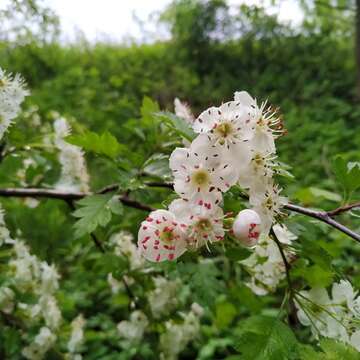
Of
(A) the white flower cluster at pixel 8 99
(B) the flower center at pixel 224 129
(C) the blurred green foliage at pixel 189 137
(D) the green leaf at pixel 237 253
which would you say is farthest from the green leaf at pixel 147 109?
(B) the flower center at pixel 224 129

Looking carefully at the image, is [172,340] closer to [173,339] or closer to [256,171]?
[173,339]

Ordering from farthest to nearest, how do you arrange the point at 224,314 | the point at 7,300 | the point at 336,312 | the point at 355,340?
the point at 224,314 < the point at 7,300 < the point at 336,312 < the point at 355,340

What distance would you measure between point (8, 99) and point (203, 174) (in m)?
0.47

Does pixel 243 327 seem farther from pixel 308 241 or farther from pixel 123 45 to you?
pixel 123 45

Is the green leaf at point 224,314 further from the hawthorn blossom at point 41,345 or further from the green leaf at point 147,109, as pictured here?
the green leaf at point 147,109

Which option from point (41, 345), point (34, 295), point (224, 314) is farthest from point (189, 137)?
point (224, 314)

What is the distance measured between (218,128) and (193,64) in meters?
4.27

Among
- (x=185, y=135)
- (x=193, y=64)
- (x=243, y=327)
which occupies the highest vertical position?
(x=185, y=135)

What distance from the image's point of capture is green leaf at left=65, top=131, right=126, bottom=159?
1.02 metres

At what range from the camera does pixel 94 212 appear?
3.10ft

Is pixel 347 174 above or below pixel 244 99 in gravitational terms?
below

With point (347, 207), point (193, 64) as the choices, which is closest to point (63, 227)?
point (347, 207)

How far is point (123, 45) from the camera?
5141 mm

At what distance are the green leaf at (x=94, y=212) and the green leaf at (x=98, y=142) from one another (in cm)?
10
